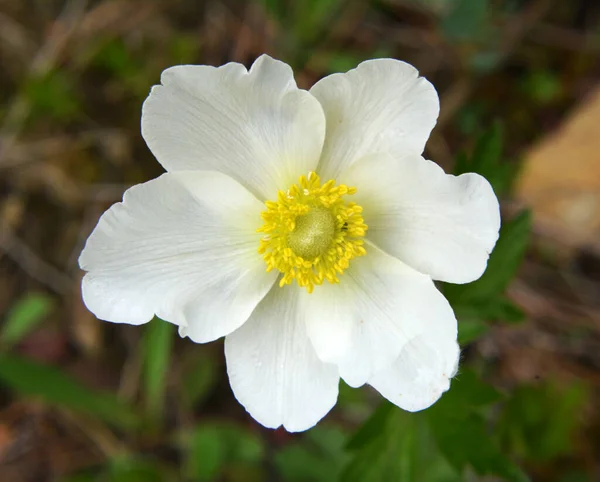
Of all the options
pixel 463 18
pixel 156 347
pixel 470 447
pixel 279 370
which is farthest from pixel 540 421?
pixel 463 18

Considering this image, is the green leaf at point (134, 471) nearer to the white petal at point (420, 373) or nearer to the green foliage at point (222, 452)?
the green foliage at point (222, 452)

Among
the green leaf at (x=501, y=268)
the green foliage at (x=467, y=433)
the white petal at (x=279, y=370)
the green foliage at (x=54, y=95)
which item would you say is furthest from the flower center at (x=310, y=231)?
the green foliage at (x=54, y=95)

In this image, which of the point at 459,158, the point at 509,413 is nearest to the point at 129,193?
the point at 459,158

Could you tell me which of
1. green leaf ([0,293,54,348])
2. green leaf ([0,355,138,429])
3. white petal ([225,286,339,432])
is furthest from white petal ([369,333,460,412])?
green leaf ([0,293,54,348])

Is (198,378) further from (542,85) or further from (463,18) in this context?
(542,85)

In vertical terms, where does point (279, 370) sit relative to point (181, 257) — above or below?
below

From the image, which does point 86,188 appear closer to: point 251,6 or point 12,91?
point 12,91

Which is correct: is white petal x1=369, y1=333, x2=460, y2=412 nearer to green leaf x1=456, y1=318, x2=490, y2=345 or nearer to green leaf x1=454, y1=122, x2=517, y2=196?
green leaf x1=456, y1=318, x2=490, y2=345
